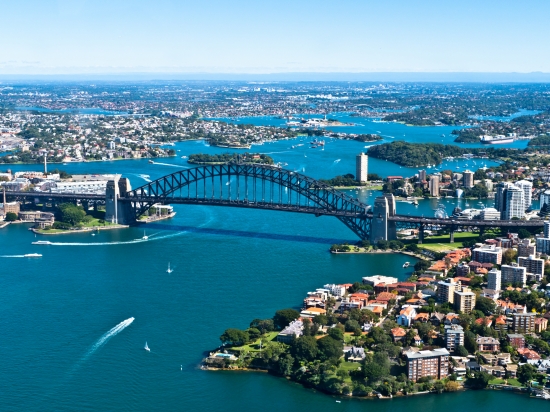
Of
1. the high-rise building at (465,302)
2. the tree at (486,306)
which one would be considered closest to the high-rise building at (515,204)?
the tree at (486,306)

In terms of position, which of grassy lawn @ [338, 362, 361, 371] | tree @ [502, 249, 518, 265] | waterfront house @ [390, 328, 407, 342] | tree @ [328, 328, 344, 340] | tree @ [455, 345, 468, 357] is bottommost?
grassy lawn @ [338, 362, 361, 371]

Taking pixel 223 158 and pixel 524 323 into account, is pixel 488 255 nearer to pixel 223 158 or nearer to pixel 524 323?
pixel 524 323

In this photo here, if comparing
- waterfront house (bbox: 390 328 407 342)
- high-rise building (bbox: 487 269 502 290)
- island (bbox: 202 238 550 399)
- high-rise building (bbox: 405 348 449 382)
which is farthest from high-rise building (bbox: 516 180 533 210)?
high-rise building (bbox: 405 348 449 382)

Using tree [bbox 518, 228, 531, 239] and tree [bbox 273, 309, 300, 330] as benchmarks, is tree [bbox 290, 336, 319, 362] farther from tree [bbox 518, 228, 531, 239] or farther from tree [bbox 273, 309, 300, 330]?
tree [bbox 518, 228, 531, 239]

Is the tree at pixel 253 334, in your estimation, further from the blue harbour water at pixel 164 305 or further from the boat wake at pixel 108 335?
the boat wake at pixel 108 335

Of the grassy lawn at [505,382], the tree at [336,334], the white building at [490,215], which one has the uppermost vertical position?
the white building at [490,215]

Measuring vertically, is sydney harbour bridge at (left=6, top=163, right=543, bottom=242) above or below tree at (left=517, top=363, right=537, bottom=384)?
above

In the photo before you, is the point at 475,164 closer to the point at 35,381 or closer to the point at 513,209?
the point at 513,209

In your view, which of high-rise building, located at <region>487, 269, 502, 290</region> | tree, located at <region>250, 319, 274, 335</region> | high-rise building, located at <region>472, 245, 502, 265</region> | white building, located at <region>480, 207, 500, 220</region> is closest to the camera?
tree, located at <region>250, 319, 274, 335</region>
